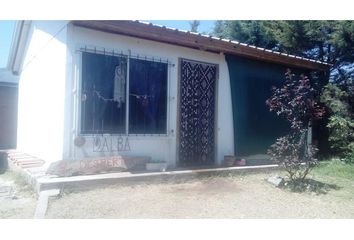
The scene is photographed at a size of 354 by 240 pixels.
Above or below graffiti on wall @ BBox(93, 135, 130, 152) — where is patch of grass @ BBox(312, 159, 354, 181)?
below

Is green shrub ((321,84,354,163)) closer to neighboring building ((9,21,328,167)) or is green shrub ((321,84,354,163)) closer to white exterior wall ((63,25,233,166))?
neighboring building ((9,21,328,167))

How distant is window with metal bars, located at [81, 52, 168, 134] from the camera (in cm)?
646

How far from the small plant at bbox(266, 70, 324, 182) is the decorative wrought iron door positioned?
70.3 inches

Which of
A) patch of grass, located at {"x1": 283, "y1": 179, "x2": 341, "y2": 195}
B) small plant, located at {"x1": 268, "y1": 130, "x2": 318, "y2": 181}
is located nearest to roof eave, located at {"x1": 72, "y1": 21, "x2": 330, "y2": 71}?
small plant, located at {"x1": 268, "y1": 130, "x2": 318, "y2": 181}

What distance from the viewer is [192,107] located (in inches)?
308

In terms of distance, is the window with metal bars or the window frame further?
the window with metal bars

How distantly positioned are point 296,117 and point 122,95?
345 cm

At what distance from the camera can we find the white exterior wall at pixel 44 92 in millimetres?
6621

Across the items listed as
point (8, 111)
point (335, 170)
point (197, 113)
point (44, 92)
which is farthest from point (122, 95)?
point (8, 111)

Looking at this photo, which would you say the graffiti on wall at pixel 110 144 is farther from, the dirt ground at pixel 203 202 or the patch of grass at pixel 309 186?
the patch of grass at pixel 309 186

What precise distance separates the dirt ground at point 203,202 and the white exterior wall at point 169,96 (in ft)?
3.60

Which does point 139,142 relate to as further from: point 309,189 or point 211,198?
point 309,189
